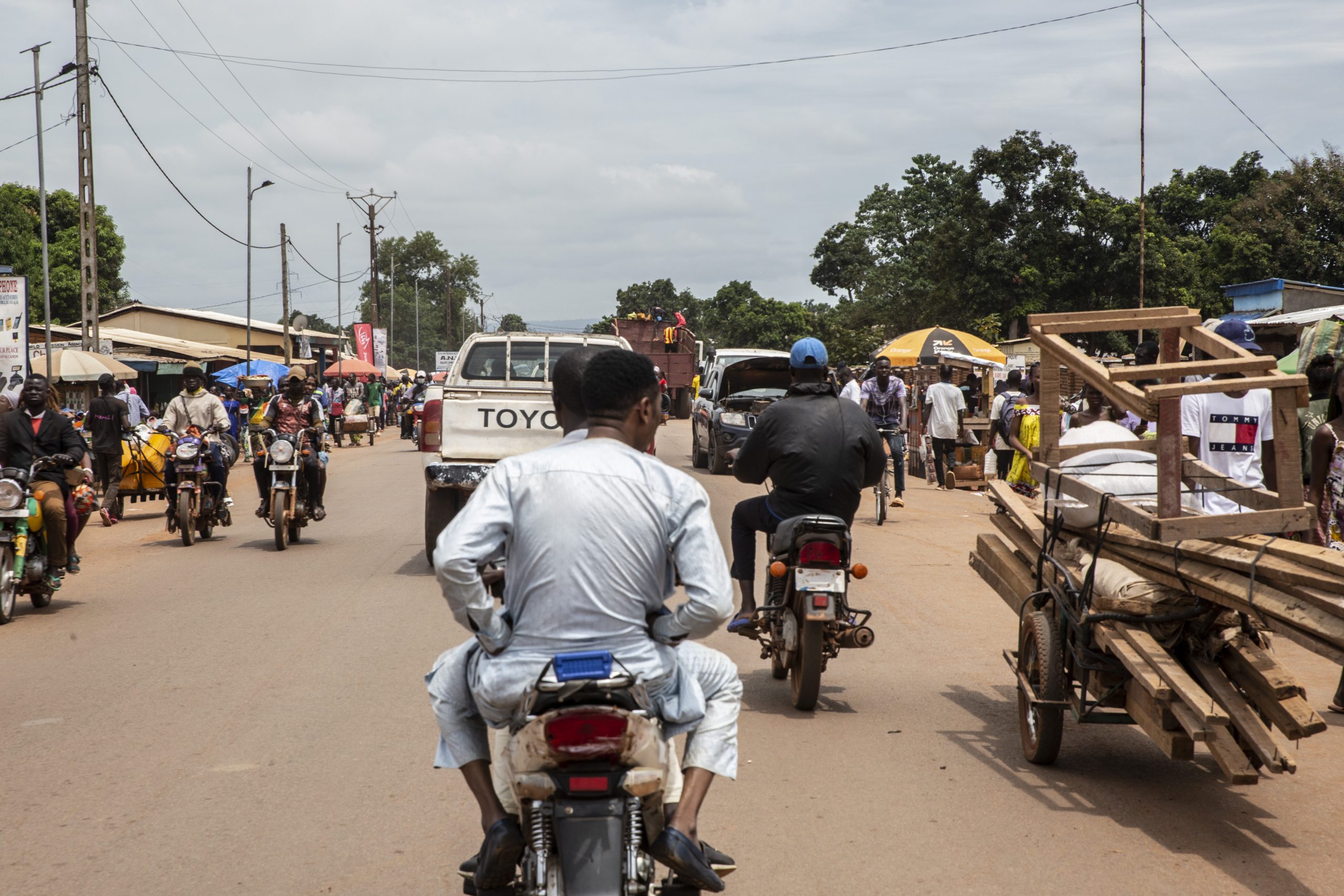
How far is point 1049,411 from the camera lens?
5.97 meters

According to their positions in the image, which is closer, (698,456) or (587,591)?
(587,591)

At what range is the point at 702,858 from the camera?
3045mm

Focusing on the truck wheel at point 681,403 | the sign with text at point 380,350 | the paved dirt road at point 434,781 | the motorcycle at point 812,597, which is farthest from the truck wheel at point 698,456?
the sign with text at point 380,350

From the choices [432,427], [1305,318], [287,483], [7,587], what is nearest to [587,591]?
[7,587]

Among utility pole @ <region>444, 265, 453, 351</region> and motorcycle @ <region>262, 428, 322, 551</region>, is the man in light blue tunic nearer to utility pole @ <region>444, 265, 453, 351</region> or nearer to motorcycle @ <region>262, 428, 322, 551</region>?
motorcycle @ <region>262, 428, 322, 551</region>

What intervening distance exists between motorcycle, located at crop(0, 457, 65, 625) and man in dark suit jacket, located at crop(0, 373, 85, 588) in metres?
0.08

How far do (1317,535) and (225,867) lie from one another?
20.3 ft

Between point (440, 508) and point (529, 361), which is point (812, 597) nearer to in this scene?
point (440, 508)

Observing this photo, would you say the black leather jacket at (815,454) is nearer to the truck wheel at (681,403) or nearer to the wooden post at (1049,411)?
the wooden post at (1049,411)

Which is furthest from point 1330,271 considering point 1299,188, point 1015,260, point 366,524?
point 366,524

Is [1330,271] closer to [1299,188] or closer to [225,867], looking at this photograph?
[1299,188]

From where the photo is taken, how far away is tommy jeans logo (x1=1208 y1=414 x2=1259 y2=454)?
671 cm

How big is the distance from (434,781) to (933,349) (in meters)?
21.2

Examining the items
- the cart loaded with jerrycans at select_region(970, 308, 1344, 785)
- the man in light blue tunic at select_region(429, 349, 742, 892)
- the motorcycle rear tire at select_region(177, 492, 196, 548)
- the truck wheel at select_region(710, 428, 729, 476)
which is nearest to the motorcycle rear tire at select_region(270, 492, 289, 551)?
the motorcycle rear tire at select_region(177, 492, 196, 548)
